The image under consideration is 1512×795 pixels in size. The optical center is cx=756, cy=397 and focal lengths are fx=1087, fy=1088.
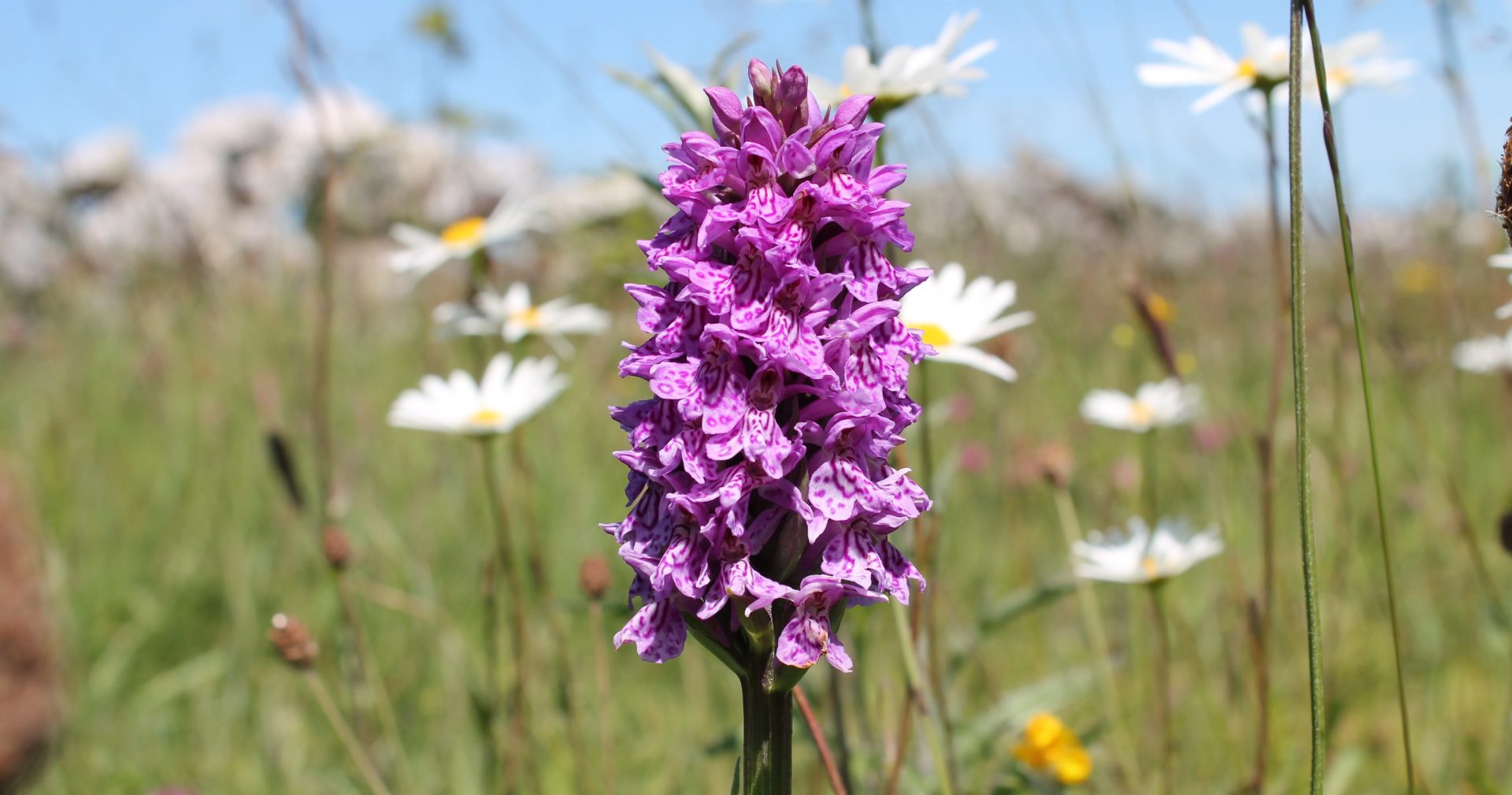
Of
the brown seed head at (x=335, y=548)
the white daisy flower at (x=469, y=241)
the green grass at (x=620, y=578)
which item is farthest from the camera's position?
the white daisy flower at (x=469, y=241)

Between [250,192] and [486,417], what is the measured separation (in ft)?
19.4

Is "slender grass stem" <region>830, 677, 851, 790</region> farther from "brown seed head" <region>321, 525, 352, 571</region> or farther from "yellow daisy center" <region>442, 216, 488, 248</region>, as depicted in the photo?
"yellow daisy center" <region>442, 216, 488, 248</region>

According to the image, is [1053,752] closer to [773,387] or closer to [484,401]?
[773,387]

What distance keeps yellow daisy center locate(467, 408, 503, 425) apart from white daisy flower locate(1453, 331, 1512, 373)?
2.37 metres

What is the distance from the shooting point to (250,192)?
7371 millimetres

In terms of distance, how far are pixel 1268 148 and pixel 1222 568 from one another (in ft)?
6.45

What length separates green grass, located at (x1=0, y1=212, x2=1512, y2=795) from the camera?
248 centimetres

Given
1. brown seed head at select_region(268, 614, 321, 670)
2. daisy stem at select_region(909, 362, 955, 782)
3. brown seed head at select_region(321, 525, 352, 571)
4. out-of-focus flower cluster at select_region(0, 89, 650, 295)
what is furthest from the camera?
out-of-focus flower cluster at select_region(0, 89, 650, 295)

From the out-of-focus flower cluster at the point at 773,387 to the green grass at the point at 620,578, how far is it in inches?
23.8

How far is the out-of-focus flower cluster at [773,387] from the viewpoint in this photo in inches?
40.8

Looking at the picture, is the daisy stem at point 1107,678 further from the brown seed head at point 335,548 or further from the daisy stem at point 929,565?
the brown seed head at point 335,548

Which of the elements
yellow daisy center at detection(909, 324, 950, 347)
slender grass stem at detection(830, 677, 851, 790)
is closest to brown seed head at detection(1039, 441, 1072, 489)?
yellow daisy center at detection(909, 324, 950, 347)

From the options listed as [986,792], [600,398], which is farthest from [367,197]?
[986,792]

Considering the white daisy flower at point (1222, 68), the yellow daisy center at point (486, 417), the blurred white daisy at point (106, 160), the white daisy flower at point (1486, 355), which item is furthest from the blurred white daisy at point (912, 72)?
the blurred white daisy at point (106, 160)
